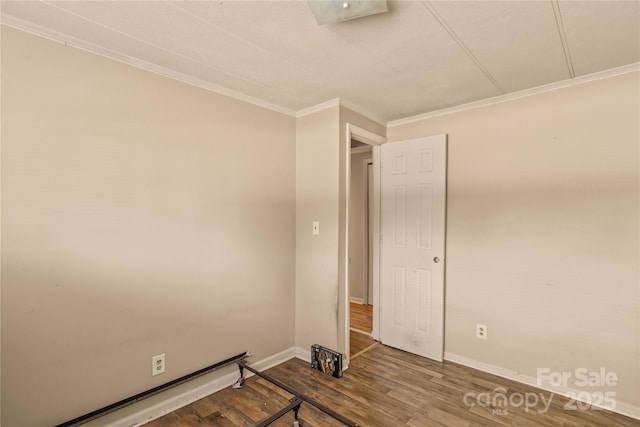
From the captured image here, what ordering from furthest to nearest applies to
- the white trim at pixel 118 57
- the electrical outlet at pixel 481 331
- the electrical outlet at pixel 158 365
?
the electrical outlet at pixel 481 331, the electrical outlet at pixel 158 365, the white trim at pixel 118 57

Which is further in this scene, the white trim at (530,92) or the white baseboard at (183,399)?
the white trim at (530,92)

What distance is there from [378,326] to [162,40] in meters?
3.08

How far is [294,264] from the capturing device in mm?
2963

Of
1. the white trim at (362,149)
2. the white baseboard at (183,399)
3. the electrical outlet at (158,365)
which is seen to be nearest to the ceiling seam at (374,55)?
the white trim at (362,149)

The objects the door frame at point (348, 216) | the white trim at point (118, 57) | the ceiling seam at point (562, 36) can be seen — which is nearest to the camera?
the ceiling seam at point (562, 36)

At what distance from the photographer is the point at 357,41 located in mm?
1732

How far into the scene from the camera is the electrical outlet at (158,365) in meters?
2.00

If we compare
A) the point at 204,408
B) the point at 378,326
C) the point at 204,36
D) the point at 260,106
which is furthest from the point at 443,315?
the point at 204,36

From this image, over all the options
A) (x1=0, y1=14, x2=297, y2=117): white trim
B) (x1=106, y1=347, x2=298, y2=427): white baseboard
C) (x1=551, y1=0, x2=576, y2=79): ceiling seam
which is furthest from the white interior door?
(x1=0, y1=14, x2=297, y2=117): white trim

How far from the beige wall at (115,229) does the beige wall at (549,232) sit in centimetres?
185

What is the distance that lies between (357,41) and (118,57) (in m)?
1.46

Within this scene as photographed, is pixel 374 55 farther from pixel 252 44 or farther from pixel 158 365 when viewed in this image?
pixel 158 365

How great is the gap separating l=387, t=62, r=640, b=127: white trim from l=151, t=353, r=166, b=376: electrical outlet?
292 cm

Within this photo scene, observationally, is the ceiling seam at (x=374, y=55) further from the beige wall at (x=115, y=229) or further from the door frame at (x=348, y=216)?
the beige wall at (x=115, y=229)
